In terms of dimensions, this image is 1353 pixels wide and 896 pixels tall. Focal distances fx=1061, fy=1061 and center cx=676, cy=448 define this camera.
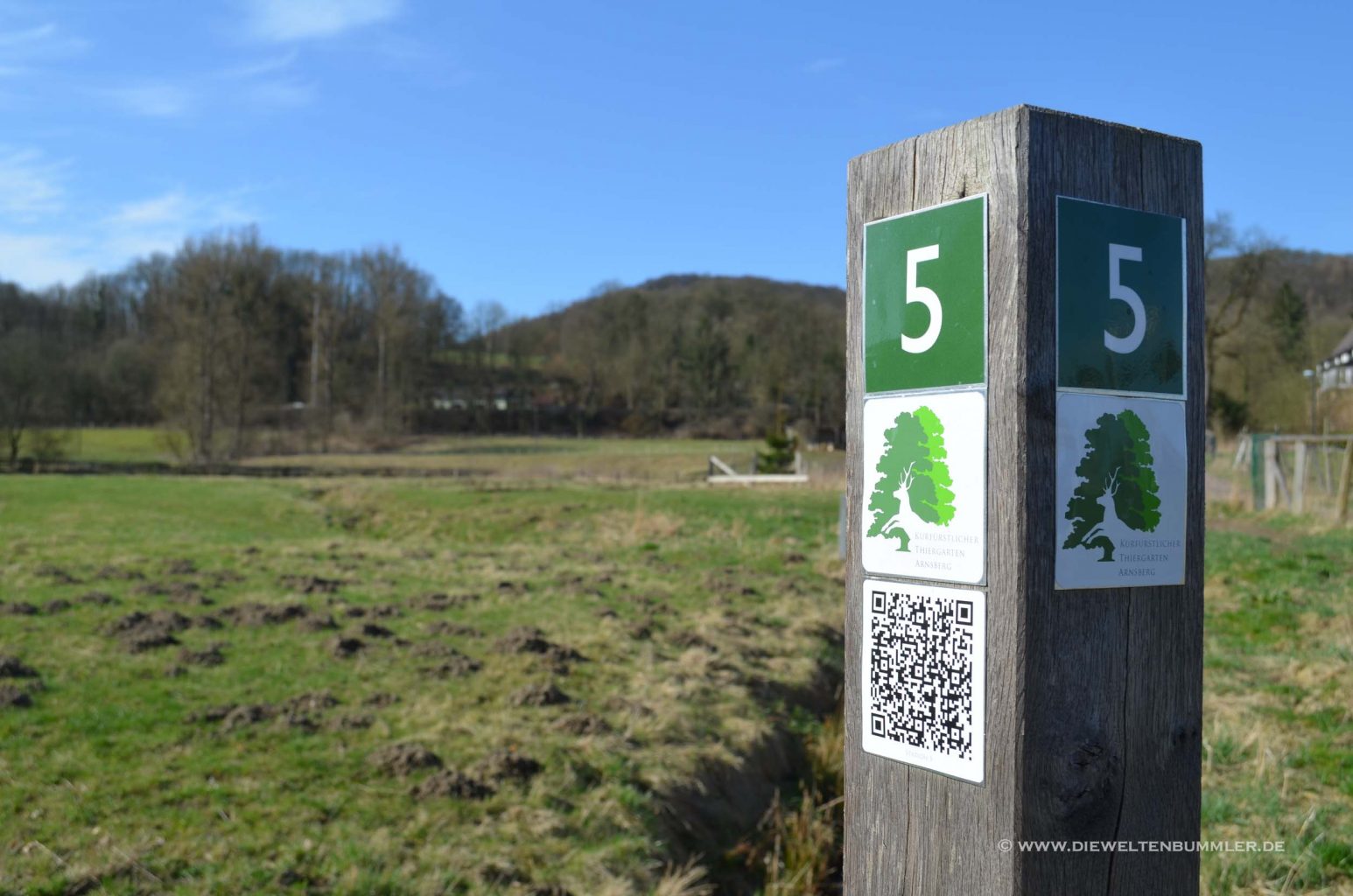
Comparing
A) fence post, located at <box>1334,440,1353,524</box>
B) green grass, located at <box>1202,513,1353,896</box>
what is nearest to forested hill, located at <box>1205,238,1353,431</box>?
fence post, located at <box>1334,440,1353,524</box>

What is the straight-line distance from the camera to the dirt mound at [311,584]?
388 inches

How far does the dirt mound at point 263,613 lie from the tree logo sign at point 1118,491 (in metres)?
7.70

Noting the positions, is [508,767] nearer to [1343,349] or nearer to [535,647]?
[535,647]

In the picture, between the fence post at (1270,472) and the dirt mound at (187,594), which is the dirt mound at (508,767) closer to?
the dirt mound at (187,594)

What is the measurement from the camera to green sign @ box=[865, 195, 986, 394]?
179cm

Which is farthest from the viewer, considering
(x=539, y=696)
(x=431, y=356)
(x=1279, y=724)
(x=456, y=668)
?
(x=431, y=356)

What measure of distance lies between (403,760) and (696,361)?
7514 cm

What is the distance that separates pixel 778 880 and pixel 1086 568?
4845 mm

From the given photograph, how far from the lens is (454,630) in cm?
861

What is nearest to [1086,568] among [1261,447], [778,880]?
[778,880]

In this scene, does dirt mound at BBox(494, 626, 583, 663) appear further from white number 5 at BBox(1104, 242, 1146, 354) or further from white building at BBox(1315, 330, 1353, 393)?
white building at BBox(1315, 330, 1353, 393)

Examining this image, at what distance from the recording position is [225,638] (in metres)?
7.84

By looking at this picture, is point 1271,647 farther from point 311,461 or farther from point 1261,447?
point 311,461

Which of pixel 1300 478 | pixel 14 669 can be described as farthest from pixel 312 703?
pixel 1300 478
